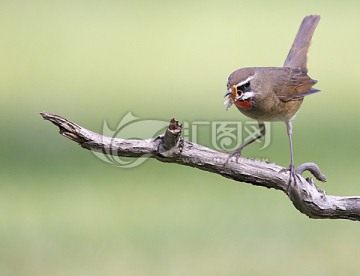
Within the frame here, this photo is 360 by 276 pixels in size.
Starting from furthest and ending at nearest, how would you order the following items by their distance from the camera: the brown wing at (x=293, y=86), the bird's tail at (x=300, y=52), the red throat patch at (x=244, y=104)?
the bird's tail at (x=300, y=52) → the brown wing at (x=293, y=86) → the red throat patch at (x=244, y=104)

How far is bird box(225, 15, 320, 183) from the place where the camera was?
601 cm

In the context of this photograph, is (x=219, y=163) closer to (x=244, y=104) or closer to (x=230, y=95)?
(x=230, y=95)

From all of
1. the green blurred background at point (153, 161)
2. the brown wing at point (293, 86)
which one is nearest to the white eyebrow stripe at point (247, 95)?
the brown wing at point (293, 86)

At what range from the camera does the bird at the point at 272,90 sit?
19.7 ft

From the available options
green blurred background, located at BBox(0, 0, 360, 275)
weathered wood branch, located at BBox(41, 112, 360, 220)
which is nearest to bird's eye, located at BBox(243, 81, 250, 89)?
weathered wood branch, located at BBox(41, 112, 360, 220)

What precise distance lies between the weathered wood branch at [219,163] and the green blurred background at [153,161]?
267 cm

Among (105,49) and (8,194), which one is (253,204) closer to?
(8,194)

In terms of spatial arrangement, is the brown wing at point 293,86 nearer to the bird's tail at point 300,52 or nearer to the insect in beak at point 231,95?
the bird's tail at point 300,52

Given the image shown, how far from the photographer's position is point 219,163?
545cm

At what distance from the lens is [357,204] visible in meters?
5.53

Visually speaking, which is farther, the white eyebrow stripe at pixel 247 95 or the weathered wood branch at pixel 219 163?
the white eyebrow stripe at pixel 247 95

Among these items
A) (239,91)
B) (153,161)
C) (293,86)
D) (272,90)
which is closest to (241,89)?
(239,91)

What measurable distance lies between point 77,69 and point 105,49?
1.34 meters

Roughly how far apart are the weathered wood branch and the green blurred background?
2.67 m
